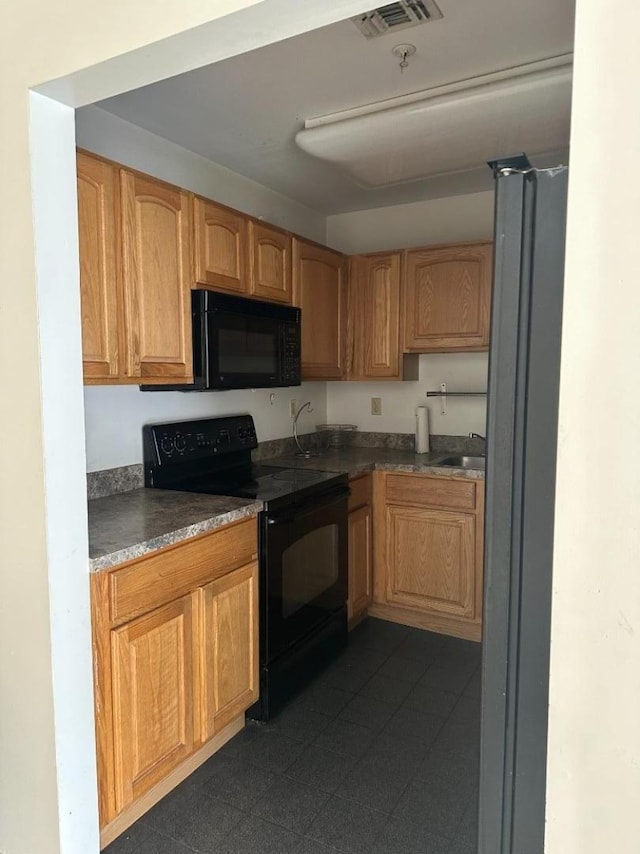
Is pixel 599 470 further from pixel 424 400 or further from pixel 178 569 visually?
pixel 424 400

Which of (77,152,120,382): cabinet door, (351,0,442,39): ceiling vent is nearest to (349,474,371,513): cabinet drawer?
(77,152,120,382): cabinet door

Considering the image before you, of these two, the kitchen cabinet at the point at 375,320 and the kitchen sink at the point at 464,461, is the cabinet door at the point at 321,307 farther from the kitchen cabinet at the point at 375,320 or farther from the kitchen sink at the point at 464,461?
the kitchen sink at the point at 464,461

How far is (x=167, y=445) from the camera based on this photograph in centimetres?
251

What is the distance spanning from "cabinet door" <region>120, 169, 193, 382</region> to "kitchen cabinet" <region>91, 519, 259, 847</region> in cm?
65

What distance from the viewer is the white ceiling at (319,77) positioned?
5.61ft

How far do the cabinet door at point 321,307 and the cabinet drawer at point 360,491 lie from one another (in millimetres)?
612

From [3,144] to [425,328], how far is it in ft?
7.40

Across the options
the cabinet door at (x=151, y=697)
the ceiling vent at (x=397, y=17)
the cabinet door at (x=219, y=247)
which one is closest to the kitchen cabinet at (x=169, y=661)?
the cabinet door at (x=151, y=697)

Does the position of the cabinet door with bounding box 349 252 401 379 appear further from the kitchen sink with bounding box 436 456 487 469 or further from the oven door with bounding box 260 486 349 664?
the oven door with bounding box 260 486 349 664

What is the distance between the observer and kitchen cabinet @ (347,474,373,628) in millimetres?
2977

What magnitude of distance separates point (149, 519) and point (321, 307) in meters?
1.71

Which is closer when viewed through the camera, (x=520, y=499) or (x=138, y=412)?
(x=520, y=499)

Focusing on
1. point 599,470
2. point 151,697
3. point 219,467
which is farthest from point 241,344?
point 599,470

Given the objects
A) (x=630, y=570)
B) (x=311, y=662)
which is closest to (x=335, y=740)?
(x=311, y=662)
